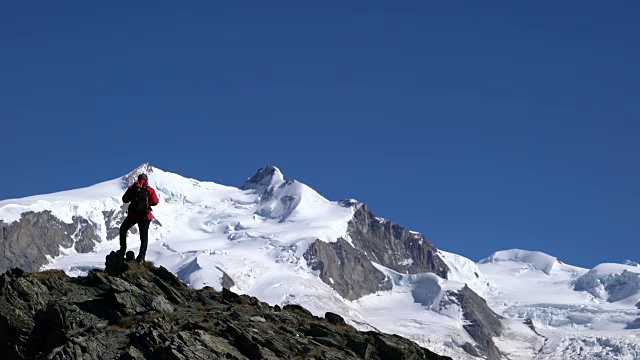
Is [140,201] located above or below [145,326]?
above

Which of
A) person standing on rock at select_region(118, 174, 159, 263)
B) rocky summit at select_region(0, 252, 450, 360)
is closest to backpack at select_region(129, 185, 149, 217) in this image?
person standing on rock at select_region(118, 174, 159, 263)

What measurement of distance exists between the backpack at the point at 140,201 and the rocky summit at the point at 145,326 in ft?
6.69

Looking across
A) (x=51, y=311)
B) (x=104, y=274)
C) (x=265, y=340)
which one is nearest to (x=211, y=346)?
(x=265, y=340)

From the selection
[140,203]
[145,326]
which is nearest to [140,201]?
[140,203]

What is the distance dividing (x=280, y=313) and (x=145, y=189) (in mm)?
6574

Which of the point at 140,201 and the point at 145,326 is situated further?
the point at 140,201

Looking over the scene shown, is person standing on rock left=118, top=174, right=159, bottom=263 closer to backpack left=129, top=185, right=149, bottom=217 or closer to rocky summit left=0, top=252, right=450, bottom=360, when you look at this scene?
backpack left=129, top=185, right=149, bottom=217

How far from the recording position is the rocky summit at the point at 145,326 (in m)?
34.3

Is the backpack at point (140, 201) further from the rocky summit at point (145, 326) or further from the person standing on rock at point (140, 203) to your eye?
the rocky summit at point (145, 326)

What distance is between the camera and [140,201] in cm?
4328

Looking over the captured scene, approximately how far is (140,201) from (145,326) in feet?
27.6

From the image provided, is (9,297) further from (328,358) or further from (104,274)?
(328,358)

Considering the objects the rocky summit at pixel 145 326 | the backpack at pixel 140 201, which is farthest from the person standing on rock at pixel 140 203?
the rocky summit at pixel 145 326

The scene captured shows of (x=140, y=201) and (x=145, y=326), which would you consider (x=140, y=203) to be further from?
(x=145, y=326)
